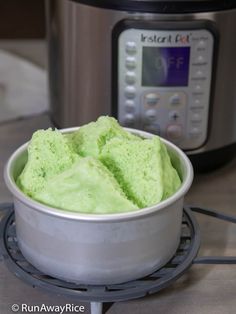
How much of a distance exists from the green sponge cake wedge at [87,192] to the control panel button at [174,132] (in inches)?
7.0

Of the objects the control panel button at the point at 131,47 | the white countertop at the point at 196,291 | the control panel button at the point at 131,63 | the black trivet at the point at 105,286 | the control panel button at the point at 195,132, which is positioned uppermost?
the control panel button at the point at 131,47

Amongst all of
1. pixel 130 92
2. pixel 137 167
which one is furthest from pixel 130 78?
pixel 137 167

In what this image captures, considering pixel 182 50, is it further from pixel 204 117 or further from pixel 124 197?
pixel 124 197

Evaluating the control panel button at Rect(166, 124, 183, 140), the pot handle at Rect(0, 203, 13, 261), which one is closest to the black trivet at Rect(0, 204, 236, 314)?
the pot handle at Rect(0, 203, 13, 261)

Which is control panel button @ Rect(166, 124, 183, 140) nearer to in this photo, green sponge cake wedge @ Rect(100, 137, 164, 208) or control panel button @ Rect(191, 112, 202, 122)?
control panel button @ Rect(191, 112, 202, 122)

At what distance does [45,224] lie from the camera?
403 mm

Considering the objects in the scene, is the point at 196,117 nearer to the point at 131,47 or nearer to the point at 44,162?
the point at 131,47

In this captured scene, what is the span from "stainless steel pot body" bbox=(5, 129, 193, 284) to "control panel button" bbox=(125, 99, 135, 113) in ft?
0.50

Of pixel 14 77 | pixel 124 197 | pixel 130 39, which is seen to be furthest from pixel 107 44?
pixel 14 77

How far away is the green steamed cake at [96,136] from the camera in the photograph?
0.45 m

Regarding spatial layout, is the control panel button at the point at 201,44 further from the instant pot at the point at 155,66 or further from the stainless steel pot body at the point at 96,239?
the stainless steel pot body at the point at 96,239

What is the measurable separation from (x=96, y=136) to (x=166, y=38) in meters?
0.13

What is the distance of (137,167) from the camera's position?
1.40 ft

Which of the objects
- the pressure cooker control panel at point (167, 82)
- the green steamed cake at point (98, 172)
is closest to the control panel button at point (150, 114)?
the pressure cooker control panel at point (167, 82)
